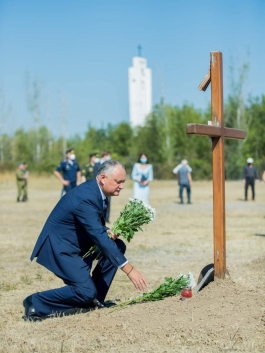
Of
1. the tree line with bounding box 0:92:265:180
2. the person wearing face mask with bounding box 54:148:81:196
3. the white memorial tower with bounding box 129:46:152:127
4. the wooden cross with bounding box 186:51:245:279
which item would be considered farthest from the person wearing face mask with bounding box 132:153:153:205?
the white memorial tower with bounding box 129:46:152:127

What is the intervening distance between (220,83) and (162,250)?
637cm

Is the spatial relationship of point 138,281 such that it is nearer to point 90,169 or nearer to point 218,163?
point 218,163

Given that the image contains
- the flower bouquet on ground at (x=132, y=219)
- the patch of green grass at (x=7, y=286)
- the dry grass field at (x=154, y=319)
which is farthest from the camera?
the patch of green grass at (x=7, y=286)

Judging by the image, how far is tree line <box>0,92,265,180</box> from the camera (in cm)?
6019

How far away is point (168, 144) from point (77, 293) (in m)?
61.4

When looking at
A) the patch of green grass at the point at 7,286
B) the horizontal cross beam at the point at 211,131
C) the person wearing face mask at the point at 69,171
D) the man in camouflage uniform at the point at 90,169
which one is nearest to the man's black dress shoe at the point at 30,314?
the patch of green grass at the point at 7,286

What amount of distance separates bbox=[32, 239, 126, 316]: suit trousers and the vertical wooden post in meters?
1.05

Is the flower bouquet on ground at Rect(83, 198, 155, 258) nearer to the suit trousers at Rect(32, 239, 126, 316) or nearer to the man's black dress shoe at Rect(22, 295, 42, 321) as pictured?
the suit trousers at Rect(32, 239, 126, 316)

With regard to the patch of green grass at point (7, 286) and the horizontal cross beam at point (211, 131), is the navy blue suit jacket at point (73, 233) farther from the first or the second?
the patch of green grass at point (7, 286)

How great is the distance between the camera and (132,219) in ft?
24.0

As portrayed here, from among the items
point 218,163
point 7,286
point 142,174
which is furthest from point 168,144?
point 218,163

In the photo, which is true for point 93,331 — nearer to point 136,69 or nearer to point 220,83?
point 220,83

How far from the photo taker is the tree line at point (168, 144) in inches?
2370

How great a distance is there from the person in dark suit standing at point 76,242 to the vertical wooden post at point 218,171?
105cm
